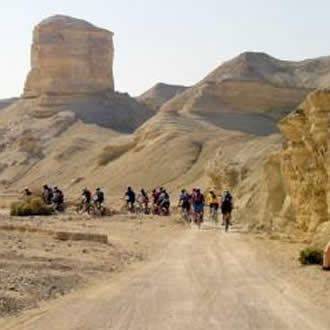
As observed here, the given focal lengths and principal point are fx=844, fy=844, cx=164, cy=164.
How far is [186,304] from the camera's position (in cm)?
1075

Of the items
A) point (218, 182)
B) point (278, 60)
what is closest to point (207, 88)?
point (218, 182)

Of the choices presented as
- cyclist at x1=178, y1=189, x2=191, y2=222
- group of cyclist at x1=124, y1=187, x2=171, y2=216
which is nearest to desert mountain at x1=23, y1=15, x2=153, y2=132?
group of cyclist at x1=124, y1=187, x2=171, y2=216

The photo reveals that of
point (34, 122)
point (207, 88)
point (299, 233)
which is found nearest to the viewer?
point (299, 233)

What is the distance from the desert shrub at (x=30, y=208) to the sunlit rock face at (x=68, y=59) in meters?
58.2

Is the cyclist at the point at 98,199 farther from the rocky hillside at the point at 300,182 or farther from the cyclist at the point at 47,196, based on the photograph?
the rocky hillside at the point at 300,182

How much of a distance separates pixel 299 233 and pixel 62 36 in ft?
258

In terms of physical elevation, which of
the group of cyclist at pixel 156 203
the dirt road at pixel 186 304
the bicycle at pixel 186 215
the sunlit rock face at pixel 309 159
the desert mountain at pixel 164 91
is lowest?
the dirt road at pixel 186 304

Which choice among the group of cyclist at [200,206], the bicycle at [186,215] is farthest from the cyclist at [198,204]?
the bicycle at [186,215]

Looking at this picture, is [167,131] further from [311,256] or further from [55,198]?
[311,256]

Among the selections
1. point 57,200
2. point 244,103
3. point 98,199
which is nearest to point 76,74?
point 244,103

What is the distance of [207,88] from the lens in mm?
77688

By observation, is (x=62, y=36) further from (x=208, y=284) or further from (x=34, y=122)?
(x=208, y=284)

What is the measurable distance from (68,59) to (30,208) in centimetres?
6148

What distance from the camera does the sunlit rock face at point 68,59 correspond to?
316 ft
